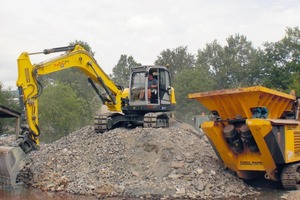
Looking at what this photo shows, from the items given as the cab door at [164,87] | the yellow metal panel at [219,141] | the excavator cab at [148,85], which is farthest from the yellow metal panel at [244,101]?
the cab door at [164,87]

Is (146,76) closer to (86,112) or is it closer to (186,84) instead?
(86,112)

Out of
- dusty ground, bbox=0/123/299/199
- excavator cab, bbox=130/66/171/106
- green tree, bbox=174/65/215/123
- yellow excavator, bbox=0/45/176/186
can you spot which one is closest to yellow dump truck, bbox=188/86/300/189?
dusty ground, bbox=0/123/299/199

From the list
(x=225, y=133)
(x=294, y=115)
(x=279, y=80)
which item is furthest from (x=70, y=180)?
(x=279, y=80)

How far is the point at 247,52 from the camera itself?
52.5 meters

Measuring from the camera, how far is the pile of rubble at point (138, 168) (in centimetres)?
909

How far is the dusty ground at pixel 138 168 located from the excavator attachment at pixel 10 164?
0.55 metres

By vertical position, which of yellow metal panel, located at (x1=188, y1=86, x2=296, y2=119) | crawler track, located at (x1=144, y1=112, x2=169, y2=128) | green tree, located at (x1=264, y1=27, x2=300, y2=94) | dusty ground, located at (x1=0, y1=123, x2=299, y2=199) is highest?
green tree, located at (x1=264, y1=27, x2=300, y2=94)

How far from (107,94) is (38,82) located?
337cm

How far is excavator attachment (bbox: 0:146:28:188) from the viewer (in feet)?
32.8

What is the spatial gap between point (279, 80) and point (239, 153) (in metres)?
29.6

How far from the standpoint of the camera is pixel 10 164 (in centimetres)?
1002

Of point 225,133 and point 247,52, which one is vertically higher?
point 247,52

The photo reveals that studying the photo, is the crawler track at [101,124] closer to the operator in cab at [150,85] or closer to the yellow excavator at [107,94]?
the yellow excavator at [107,94]

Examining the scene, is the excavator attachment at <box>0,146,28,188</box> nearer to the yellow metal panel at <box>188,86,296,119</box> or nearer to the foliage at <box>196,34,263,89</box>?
the yellow metal panel at <box>188,86,296,119</box>
